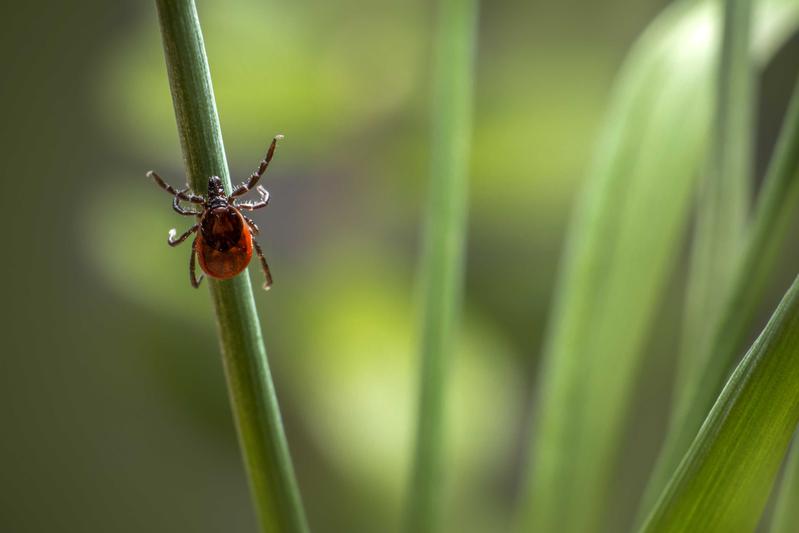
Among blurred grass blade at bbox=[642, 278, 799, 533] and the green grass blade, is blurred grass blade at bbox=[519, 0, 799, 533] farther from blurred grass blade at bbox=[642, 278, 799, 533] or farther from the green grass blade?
blurred grass blade at bbox=[642, 278, 799, 533]

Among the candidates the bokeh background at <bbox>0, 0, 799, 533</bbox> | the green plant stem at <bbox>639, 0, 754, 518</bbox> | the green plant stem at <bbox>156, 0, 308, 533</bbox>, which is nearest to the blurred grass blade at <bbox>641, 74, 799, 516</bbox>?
the green plant stem at <bbox>639, 0, 754, 518</bbox>

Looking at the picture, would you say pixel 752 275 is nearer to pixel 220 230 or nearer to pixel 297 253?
pixel 220 230

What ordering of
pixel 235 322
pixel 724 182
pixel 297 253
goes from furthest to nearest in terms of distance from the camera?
pixel 297 253 → pixel 724 182 → pixel 235 322

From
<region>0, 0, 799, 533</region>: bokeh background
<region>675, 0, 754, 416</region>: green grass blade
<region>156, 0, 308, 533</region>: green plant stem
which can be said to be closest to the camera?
<region>156, 0, 308, 533</region>: green plant stem

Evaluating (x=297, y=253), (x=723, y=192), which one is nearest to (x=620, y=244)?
(x=723, y=192)

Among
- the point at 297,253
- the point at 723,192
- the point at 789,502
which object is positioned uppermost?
the point at 297,253

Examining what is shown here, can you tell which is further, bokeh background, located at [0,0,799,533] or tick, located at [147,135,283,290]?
bokeh background, located at [0,0,799,533]

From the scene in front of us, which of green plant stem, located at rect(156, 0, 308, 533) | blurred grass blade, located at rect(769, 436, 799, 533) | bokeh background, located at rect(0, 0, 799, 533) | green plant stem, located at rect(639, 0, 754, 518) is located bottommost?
blurred grass blade, located at rect(769, 436, 799, 533)

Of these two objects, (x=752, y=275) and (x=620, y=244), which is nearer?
(x=752, y=275)
